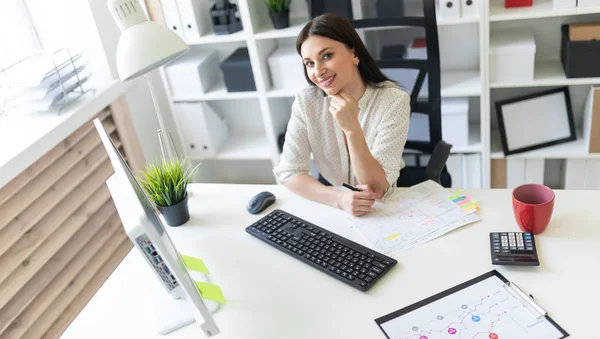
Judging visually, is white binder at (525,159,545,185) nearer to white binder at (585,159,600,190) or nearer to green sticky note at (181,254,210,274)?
white binder at (585,159,600,190)

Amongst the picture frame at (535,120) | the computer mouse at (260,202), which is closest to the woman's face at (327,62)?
the computer mouse at (260,202)

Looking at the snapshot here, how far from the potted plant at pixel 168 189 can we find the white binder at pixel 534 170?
5.51 ft

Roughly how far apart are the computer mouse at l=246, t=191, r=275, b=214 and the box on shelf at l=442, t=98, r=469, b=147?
112 cm

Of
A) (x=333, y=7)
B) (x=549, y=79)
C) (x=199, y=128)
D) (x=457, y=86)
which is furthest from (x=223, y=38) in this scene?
(x=549, y=79)

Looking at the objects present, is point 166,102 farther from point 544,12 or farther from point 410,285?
point 410,285

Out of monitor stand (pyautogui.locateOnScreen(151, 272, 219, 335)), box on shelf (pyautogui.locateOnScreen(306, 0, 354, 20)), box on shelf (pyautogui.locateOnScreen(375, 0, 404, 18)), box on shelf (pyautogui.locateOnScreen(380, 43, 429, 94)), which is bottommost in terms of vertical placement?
monitor stand (pyautogui.locateOnScreen(151, 272, 219, 335))

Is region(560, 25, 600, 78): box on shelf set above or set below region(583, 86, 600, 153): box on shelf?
above

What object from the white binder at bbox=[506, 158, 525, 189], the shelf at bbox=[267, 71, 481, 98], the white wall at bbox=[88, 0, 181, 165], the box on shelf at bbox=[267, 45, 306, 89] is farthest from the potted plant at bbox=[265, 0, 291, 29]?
the white binder at bbox=[506, 158, 525, 189]

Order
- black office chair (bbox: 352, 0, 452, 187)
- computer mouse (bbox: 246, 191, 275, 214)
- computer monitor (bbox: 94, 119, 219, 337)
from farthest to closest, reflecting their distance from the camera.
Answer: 1. black office chair (bbox: 352, 0, 452, 187)
2. computer mouse (bbox: 246, 191, 275, 214)
3. computer monitor (bbox: 94, 119, 219, 337)

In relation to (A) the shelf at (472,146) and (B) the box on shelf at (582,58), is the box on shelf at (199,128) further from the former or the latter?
(B) the box on shelf at (582,58)

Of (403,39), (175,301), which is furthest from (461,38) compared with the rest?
(175,301)

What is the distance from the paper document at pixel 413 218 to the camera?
1.33 metres

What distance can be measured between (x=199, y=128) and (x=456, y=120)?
1.26m

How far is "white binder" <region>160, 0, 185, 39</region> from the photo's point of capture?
8.23 ft
